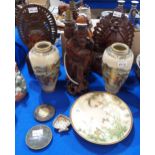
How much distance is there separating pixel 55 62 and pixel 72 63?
77 millimetres

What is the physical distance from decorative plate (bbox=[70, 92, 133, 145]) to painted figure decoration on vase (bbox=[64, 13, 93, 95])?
75mm

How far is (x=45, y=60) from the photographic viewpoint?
0.77 metres

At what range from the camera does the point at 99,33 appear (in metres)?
0.92

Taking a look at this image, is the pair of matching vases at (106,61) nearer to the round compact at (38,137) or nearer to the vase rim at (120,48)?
the vase rim at (120,48)

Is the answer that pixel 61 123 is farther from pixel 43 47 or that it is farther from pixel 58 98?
pixel 43 47

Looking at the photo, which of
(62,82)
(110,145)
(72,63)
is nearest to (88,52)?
(72,63)

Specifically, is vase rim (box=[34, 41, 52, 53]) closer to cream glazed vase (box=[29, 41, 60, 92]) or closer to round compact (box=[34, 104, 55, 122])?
cream glazed vase (box=[29, 41, 60, 92])

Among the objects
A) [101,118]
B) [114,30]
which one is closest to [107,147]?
[101,118]

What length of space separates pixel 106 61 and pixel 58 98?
0.29 metres

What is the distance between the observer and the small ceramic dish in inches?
30.0

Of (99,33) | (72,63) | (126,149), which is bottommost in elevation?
(126,149)

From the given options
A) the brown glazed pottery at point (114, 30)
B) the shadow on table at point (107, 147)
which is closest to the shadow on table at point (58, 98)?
the shadow on table at point (107, 147)

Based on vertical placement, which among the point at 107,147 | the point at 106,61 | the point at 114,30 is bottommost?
the point at 107,147
